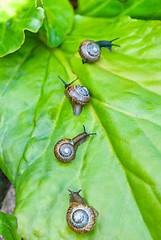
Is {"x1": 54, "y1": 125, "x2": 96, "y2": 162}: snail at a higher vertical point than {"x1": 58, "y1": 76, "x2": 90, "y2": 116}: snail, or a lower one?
lower

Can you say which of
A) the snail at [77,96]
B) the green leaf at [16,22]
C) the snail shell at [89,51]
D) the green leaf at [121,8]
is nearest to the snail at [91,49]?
the snail shell at [89,51]

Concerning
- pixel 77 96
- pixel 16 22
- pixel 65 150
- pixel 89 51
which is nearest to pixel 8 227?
pixel 65 150

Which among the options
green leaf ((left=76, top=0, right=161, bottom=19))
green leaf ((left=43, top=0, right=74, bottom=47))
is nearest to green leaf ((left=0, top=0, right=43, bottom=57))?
green leaf ((left=43, top=0, right=74, bottom=47))

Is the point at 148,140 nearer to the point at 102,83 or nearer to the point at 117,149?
the point at 117,149

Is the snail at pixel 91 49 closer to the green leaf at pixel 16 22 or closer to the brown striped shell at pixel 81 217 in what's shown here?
the green leaf at pixel 16 22

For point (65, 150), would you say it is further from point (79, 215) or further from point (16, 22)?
point (16, 22)

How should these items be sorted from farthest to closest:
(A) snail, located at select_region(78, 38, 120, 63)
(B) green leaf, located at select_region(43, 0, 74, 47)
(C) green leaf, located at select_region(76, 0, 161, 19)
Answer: (C) green leaf, located at select_region(76, 0, 161, 19), (B) green leaf, located at select_region(43, 0, 74, 47), (A) snail, located at select_region(78, 38, 120, 63)

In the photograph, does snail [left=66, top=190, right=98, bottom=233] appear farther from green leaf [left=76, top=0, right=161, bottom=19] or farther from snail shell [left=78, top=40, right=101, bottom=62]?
green leaf [left=76, top=0, right=161, bottom=19]
